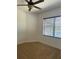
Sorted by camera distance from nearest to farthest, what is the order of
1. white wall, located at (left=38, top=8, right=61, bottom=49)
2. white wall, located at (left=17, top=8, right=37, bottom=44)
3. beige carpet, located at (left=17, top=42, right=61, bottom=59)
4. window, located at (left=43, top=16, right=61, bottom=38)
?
beige carpet, located at (left=17, top=42, right=61, bottom=59)
window, located at (left=43, top=16, right=61, bottom=38)
white wall, located at (left=38, top=8, right=61, bottom=49)
white wall, located at (left=17, top=8, right=37, bottom=44)

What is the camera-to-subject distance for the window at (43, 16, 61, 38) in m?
5.21

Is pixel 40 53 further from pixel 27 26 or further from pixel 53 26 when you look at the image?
pixel 27 26

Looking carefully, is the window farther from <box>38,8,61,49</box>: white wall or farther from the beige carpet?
the beige carpet

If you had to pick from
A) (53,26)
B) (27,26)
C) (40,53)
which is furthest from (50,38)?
(27,26)

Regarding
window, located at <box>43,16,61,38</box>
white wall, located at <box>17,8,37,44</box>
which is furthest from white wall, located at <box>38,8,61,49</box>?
white wall, located at <box>17,8,37,44</box>

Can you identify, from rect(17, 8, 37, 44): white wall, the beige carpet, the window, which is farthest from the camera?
rect(17, 8, 37, 44): white wall

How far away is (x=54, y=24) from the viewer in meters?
5.66

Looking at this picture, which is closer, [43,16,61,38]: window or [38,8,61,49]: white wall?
[43,16,61,38]: window

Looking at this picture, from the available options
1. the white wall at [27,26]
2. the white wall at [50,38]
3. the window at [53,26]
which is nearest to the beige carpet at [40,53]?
the white wall at [50,38]

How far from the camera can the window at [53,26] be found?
521 cm

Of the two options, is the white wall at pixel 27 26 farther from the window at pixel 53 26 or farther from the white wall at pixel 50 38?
the window at pixel 53 26
